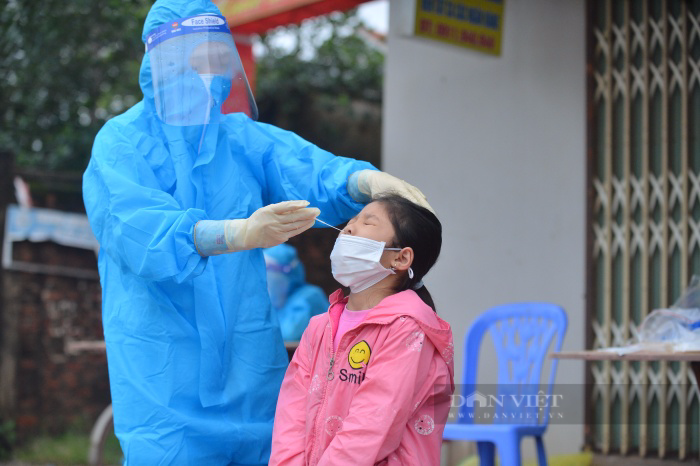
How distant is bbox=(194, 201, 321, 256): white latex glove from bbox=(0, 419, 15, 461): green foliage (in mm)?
5101

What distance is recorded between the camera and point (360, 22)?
12.1m

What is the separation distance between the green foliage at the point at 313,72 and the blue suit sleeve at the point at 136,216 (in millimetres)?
6972

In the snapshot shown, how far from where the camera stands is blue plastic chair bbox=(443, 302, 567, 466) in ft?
13.6

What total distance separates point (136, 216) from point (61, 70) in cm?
601

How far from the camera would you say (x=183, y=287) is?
107 inches

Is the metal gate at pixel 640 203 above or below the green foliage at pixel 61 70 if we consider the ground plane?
below

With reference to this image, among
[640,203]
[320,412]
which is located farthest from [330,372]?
[640,203]

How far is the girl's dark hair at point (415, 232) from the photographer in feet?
8.43

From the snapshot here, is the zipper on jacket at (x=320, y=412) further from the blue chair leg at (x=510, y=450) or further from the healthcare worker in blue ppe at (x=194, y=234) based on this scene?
the blue chair leg at (x=510, y=450)

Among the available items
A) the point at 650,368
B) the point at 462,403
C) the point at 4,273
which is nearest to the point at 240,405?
the point at 462,403

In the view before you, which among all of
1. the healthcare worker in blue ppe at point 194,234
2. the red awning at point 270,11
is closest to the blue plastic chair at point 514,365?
the healthcare worker in blue ppe at point 194,234

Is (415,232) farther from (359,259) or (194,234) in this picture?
(194,234)

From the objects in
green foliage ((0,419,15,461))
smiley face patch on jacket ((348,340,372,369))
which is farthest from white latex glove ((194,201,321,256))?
green foliage ((0,419,15,461))

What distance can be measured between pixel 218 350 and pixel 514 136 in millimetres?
3343
